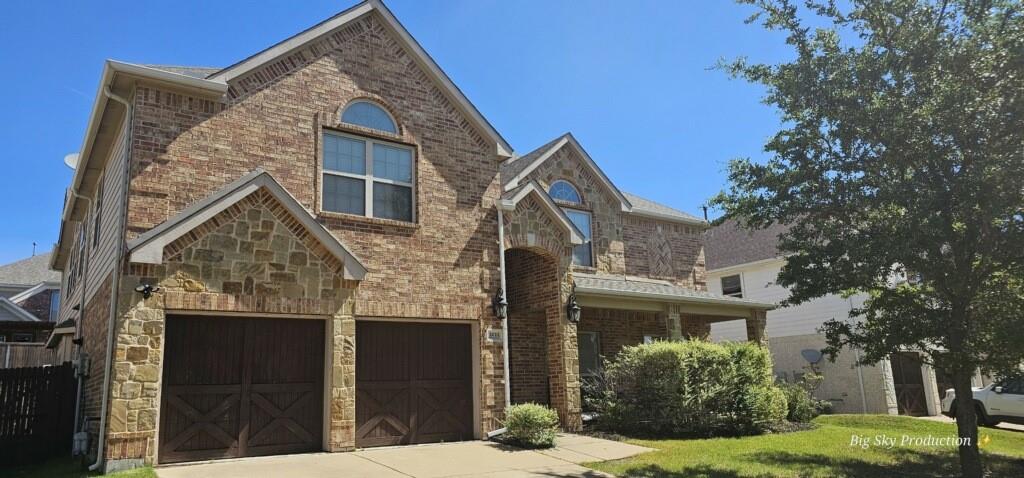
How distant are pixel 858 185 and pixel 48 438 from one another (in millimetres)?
14287

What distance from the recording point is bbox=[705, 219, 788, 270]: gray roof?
2609 centimetres

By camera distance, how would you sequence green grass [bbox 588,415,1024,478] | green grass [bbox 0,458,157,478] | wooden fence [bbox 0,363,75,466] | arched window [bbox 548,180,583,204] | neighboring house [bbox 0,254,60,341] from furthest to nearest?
neighboring house [bbox 0,254,60,341] → arched window [bbox 548,180,583,204] → wooden fence [bbox 0,363,75,466] → green grass [bbox 588,415,1024,478] → green grass [bbox 0,458,157,478]

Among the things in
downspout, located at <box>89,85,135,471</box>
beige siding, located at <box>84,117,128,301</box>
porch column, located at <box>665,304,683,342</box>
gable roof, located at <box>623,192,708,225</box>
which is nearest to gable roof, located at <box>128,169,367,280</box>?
downspout, located at <box>89,85,135,471</box>

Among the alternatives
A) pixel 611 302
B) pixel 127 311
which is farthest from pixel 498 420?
pixel 127 311

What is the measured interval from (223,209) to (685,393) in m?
9.36

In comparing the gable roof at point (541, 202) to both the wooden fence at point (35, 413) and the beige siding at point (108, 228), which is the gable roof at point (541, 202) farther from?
the wooden fence at point (35, 413)

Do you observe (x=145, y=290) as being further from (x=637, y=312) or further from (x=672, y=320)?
(x=637, y=312)

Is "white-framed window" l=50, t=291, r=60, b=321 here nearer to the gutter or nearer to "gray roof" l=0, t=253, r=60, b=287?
"gray roof" l=0, t=253, r=60, b=287

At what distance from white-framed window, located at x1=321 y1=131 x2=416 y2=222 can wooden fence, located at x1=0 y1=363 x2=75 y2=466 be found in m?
6.11

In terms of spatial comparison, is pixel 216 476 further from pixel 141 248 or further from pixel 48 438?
pixel 48 438

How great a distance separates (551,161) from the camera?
61.8 feet

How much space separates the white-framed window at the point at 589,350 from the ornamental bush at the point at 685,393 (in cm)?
279

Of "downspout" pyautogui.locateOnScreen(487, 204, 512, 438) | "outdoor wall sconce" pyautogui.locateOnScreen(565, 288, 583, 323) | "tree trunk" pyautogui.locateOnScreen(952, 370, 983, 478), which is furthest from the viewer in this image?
"outdoor wall sconce" pyautogui.locateOnScreen(565, 288, 583, 323)

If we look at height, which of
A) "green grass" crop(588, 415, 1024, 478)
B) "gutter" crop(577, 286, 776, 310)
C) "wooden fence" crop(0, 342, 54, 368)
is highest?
"gutter" crop(577, 286, 776, 310)
